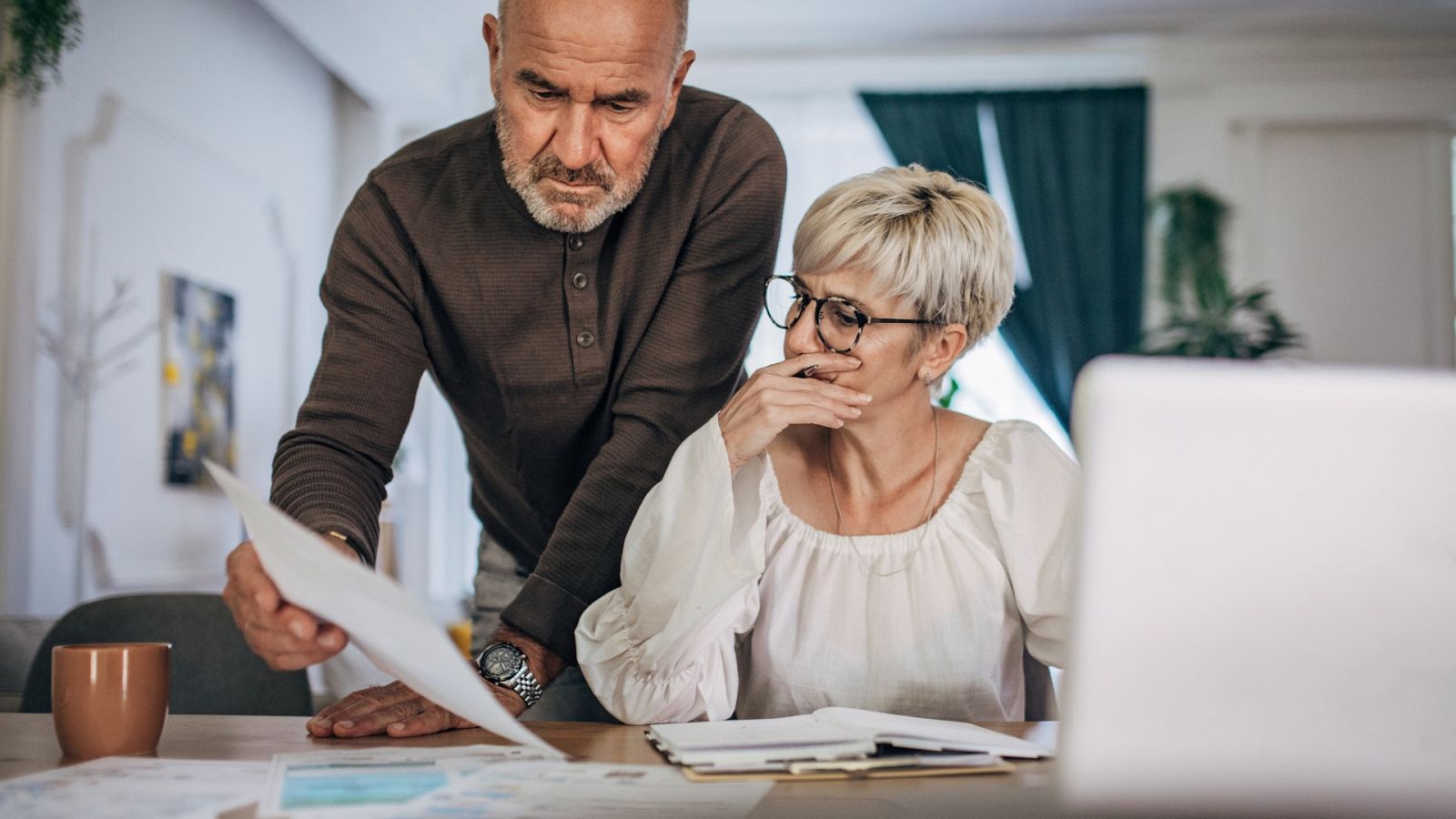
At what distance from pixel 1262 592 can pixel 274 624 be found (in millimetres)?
790

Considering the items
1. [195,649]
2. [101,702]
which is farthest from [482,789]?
[195,649]

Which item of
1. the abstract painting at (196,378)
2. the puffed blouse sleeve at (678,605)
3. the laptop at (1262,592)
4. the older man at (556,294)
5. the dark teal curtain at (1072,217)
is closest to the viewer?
the laptop at (1262,592)

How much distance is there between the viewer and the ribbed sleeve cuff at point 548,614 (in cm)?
151

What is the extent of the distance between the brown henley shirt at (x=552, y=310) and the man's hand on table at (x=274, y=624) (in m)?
0.51

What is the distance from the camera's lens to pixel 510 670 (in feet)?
4.77

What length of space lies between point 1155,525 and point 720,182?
128 cm

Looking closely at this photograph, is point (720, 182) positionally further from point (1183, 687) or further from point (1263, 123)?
point (1263, 123)

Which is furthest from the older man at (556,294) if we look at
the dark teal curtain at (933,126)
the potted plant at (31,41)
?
the dark teal curtain at (933,126)

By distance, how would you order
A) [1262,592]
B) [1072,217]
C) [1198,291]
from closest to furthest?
[1262,592]
[1198,291]
[1072,217]

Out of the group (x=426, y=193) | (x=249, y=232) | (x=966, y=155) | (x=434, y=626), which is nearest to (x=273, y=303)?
(x=249, y=232)

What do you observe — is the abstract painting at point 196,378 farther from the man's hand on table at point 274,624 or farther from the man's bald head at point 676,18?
the man's hand on table at point 274,624

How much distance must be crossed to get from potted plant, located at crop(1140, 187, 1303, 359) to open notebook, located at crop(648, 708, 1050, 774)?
17.2ft

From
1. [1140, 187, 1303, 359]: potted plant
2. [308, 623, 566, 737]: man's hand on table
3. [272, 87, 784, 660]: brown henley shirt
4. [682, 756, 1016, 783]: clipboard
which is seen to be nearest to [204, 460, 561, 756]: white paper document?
[682, 756, 1016, 783]: clipboard

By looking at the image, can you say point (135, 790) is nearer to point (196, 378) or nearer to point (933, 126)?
point (196, 378)
